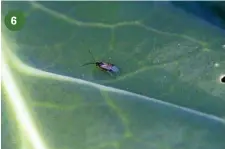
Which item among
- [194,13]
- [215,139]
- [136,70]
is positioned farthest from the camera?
[194,13]

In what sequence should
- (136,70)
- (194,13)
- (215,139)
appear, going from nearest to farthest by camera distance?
(215,139) → (136,70) → (194,13)

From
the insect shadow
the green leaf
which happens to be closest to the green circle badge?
the green leaf

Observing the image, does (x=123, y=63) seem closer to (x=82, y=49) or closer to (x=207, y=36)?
(x=82, y=49)

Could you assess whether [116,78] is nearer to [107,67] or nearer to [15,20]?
[107,67]

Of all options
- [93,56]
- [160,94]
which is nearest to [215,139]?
[160,94]

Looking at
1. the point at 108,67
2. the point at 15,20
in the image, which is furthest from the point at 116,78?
the point at 15,20
